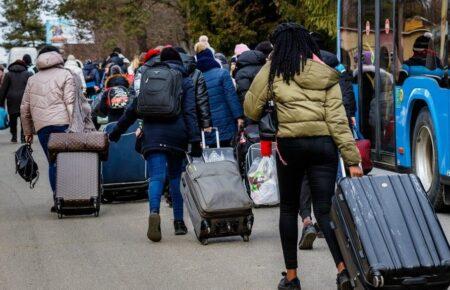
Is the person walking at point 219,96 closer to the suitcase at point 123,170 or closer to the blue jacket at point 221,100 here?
the blue jacket at point 221,100

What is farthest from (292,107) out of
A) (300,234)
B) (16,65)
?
(16,65)

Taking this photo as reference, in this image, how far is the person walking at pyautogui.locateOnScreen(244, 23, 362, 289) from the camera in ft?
24.4

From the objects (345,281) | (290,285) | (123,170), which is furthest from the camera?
(123,170)

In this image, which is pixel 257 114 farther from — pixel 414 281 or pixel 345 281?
pixel 414 281

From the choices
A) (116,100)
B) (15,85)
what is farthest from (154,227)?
(15,85)

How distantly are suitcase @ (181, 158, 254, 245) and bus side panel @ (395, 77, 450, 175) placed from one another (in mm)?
2321

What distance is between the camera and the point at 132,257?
9.70m

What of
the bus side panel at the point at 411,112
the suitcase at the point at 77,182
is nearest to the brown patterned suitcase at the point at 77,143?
the suitcase at the point at 77,182

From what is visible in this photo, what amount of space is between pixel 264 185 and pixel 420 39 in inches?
87.9

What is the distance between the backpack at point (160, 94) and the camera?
33.3ft

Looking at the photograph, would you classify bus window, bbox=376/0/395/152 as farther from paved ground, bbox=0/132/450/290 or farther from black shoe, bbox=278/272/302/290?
black shoe, bbox=278/272/302/290

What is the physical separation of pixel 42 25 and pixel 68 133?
102 metres

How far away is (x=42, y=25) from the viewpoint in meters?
113

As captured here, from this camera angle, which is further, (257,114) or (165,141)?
(165,141)
